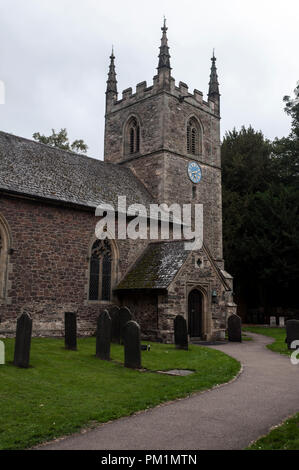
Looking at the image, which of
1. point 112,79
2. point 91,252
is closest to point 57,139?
point 112,79

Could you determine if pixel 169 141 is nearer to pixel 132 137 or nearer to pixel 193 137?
pixel 193 137

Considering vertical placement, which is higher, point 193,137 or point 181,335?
point 193,137

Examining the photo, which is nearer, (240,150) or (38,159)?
(38,159)

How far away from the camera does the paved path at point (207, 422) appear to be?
17.6 feet

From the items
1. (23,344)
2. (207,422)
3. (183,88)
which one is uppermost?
(183,88)

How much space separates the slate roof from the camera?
1769cm

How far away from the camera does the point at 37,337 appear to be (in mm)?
16297

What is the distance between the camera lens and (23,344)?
10.3 m

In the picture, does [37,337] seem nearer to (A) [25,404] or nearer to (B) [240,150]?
(A) [25,404]

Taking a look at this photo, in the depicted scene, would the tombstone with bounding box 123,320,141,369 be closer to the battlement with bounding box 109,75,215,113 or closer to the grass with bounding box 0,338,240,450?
the grass with bounding box 0,338,240,450

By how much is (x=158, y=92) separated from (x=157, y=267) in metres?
12.6

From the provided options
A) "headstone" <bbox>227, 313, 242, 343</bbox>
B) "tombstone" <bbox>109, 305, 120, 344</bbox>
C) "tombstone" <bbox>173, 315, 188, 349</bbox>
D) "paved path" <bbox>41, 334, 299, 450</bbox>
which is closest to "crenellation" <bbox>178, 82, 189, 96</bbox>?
→ "headstone" <bbox>227, 313, 242, 343</bbox>
